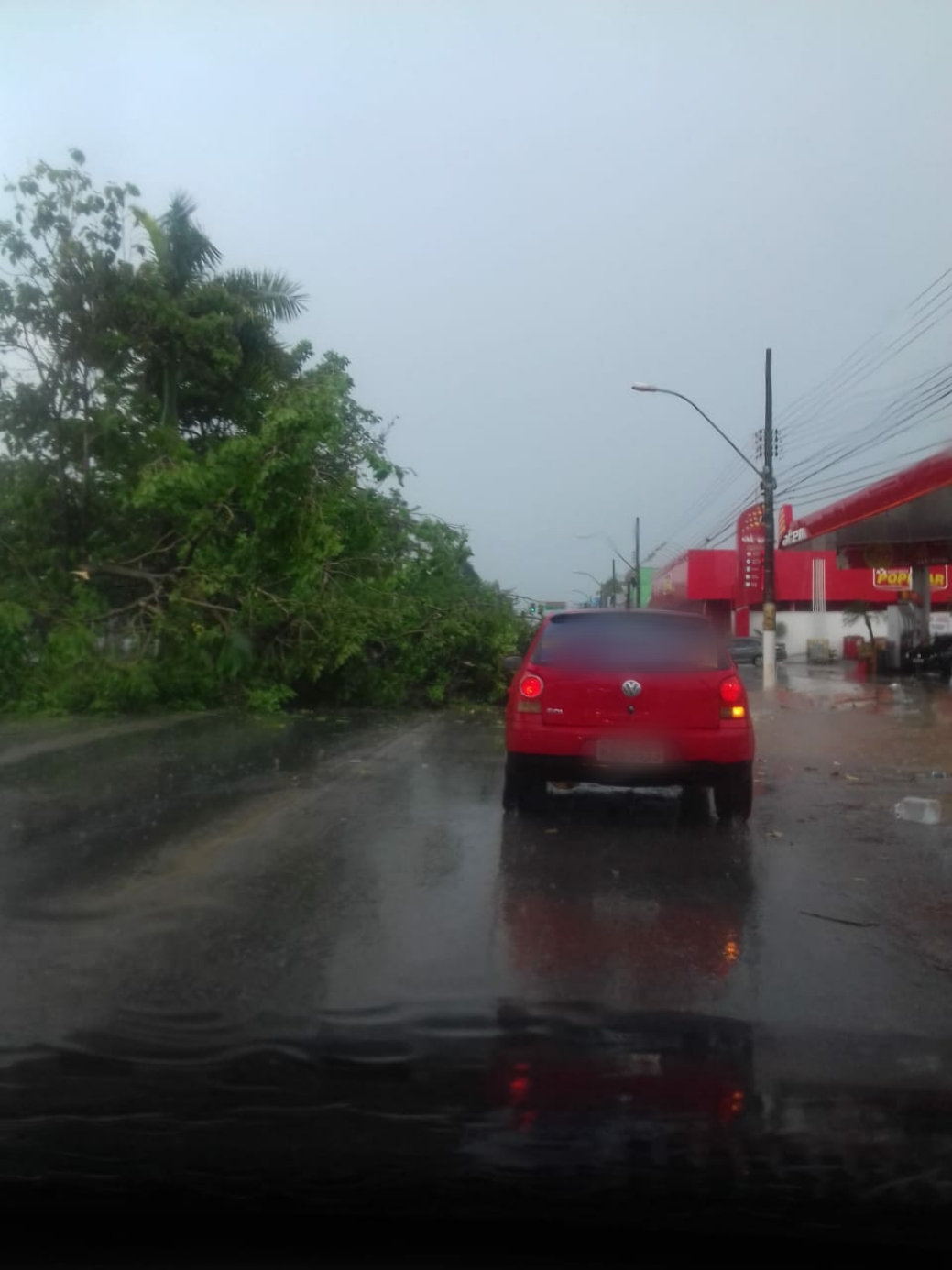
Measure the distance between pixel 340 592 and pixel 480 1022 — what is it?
15281 millimetres

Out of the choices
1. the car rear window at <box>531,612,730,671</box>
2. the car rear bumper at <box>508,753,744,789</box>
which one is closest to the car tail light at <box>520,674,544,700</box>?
the car rear window at <box>531,612,730,671</box>

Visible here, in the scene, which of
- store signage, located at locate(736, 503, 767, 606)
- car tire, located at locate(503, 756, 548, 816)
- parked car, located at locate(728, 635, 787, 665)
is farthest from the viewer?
store signage, located at locate(736, 503, 767, 606)

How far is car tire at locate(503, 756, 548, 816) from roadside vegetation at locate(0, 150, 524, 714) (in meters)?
9.44

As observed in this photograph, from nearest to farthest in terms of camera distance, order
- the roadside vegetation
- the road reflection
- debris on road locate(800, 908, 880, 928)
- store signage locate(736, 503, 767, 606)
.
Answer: the road reflection < debris on road locate(800, 908, 880, 928) < the roadside vegetation < store signage locate(736, 503, 767, 606)

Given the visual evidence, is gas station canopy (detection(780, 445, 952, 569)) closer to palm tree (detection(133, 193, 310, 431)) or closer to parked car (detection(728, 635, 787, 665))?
parked car (detection(728, 635, 787, 665))

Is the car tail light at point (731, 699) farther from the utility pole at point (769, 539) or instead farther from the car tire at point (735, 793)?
the utility pole at point (769, 539)

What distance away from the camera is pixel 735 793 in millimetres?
9492

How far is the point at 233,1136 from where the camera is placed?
12.7 ft

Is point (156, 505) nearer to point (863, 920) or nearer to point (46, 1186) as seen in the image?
point (863, 920)

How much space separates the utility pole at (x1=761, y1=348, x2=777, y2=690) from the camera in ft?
95.8

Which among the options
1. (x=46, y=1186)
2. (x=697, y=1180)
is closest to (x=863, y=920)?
(x=697, y=1180)

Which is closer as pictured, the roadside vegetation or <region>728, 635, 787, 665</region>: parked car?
the roadside vegetation

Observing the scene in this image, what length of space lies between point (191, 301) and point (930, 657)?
24377mm

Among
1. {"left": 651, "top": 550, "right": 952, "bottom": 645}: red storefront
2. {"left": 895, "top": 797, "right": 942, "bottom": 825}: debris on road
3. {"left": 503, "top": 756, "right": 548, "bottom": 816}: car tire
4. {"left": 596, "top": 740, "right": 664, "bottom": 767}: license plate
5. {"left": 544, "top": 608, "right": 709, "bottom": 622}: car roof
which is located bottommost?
{"left": 895, "top": 797, "right": 942, "bottom": 825}: debris on road
